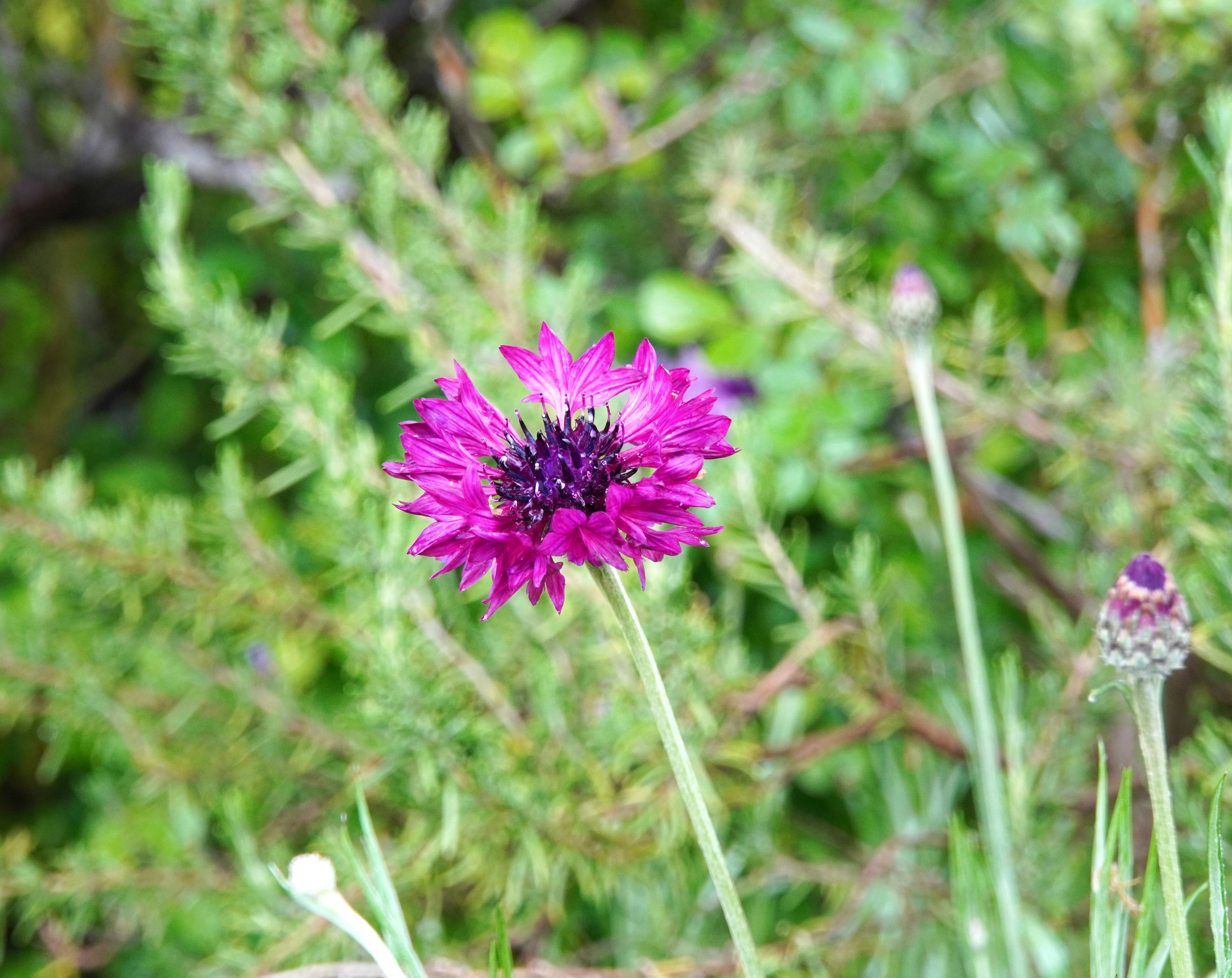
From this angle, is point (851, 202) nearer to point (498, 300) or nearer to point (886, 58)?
point (886, 58)

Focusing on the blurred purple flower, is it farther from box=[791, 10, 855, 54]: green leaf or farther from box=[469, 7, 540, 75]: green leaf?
box=[791, 10, 855, 54]: green leaf

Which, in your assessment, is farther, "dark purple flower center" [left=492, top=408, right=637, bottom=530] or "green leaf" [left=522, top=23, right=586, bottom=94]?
"green leaf" [left=522, top=23, right=586, bottom=94]

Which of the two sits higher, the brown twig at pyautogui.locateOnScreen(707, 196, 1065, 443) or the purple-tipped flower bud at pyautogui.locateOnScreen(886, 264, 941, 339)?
the purple-tipped flower bud at pyautogui.locateOnScreen(886, 264, 941, 339)

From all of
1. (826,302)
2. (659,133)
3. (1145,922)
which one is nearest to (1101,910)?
(1145,922)

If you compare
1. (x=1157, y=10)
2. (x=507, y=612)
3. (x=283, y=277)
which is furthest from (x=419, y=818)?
(x=1157, y=10)

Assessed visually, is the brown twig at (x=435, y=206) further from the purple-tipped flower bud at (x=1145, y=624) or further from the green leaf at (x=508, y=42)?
the purple-tipped flower bud at (x=1145, y=624)

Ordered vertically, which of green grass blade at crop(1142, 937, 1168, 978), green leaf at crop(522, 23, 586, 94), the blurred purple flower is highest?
green leaf at crop(522, 23, 586, 94)

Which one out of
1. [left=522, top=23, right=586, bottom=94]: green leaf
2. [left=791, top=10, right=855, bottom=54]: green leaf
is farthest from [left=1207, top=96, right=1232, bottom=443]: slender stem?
[left=522, top=23, right=586, bottom=94]: green leaf
